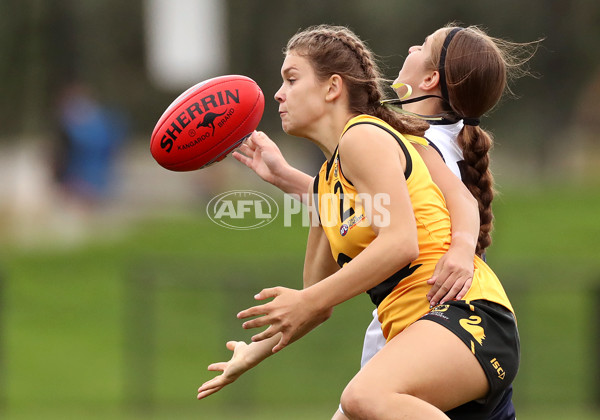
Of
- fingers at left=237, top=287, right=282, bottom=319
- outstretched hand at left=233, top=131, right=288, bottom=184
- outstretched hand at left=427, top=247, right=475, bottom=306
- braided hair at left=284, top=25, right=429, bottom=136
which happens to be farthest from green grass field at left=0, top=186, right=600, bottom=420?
fingers at left=237, top=287, right=282, bottom=319

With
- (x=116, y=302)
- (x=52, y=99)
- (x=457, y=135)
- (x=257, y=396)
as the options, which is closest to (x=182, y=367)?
(x=257, y=396)

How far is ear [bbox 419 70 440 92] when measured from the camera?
425 centimetres

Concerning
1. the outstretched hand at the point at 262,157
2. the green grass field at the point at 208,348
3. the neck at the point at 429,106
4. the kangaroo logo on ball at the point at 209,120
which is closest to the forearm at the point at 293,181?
the outstretched hand at the point at 262,157

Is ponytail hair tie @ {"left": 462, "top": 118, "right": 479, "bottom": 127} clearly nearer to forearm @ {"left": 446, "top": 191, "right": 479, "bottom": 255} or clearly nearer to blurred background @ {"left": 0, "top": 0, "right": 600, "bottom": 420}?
forearm @ {"left": 446, "top": 191, "right": 479, "bottom": 255}

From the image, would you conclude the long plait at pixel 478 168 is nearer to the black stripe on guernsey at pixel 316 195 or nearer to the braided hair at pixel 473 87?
the braided hair at pixel 473 87

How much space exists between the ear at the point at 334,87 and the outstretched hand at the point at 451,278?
75 centimetres

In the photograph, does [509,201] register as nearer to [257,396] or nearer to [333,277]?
[257,396]

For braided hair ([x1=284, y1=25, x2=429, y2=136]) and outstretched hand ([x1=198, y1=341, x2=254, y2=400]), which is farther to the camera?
outstretched hand ([x1=198, y1=341, x2=254, y2=400])

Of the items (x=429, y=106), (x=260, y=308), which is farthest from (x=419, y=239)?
(x=429, y=106)

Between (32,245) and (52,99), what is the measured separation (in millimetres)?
5443

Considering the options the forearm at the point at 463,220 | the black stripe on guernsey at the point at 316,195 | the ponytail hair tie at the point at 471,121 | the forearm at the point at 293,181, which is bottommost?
the forearm at the point at 463,220

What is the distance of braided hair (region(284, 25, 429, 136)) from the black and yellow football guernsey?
0.64 feet

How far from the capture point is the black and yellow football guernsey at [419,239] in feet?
12.3

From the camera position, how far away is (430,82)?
4.27m
